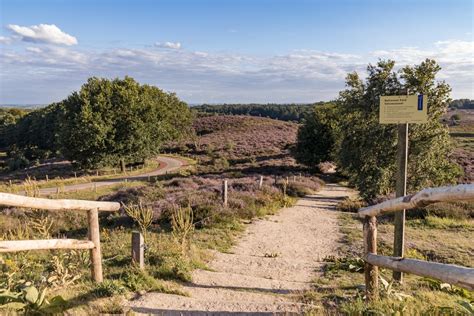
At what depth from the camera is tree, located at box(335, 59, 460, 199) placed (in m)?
15.7

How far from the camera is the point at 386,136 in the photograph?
16.2 m

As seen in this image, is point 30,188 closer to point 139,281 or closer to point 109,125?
point 139,281

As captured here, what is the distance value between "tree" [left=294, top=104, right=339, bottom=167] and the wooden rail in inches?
1176

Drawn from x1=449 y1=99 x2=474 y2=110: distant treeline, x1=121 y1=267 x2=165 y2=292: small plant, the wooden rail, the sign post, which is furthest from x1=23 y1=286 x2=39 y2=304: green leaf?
x1=449 y1=99 x2=474 y2=110: distant treeline

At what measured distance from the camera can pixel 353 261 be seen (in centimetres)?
848

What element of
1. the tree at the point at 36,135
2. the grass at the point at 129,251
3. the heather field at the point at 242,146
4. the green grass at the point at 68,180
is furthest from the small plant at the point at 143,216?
the tree at the point at 36,135

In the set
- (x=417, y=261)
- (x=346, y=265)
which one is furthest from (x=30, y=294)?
(x=346, y=265)

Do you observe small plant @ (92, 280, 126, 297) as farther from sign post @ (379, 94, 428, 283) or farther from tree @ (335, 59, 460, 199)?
tree @ (335, 59, 460, 199)

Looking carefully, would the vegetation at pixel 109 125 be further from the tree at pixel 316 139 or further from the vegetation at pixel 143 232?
the tree at pixel 316 139

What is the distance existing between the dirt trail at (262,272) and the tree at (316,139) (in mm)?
19846

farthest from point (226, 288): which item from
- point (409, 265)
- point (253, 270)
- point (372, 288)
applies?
point (409, 265)

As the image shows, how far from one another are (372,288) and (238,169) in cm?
3377

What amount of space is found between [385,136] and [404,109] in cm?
1020

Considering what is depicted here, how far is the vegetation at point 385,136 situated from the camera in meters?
15.7
